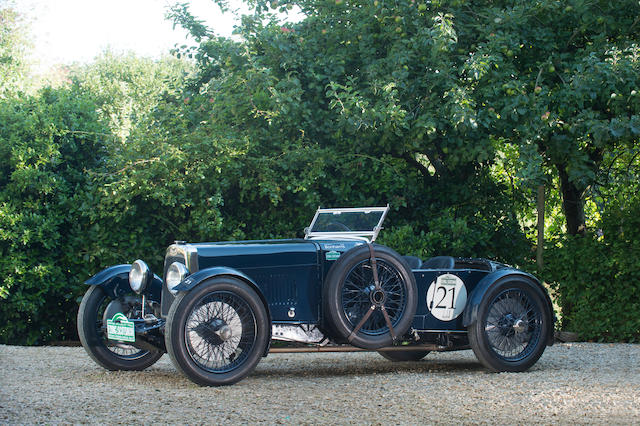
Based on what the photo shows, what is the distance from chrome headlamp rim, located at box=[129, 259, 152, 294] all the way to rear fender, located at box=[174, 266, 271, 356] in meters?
0.77

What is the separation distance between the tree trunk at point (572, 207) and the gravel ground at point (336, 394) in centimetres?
356

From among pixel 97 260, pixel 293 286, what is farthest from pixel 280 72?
pixel 293 286

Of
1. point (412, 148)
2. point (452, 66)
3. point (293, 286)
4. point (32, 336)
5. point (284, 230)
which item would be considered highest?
point (452, 66)

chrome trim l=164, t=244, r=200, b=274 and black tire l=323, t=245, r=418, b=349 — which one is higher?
chrome trim l=164, t=244, r=200, b=274

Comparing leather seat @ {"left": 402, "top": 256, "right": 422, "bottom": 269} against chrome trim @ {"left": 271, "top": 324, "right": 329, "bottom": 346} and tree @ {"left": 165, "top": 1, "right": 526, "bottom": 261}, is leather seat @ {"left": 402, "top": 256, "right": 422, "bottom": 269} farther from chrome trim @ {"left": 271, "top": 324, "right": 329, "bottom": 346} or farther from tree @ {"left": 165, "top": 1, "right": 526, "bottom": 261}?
tree @ {"left": 165, "top": 1, "right": 526, "bottom": 261}

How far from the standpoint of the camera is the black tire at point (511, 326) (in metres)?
6.65

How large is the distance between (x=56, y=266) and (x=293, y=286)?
4444mm

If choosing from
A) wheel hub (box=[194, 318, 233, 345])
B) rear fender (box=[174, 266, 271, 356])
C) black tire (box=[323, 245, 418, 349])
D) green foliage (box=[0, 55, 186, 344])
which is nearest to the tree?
green foliage (box=[0, 55, 186, 344])

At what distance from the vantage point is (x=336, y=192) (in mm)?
10000

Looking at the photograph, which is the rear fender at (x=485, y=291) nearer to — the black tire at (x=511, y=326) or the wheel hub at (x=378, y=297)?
the black tire at (x=511, y=326)

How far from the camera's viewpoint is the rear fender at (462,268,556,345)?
6664 mm

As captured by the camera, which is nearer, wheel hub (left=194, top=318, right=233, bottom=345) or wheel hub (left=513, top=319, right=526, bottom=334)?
wheel hub (left=194, top=318, right=233, bottom=345)

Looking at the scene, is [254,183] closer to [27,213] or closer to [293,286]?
[27,213]

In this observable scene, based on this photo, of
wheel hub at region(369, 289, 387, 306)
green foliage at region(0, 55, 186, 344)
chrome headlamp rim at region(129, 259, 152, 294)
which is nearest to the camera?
wheel hub at region(369, 289, 387, 306)
